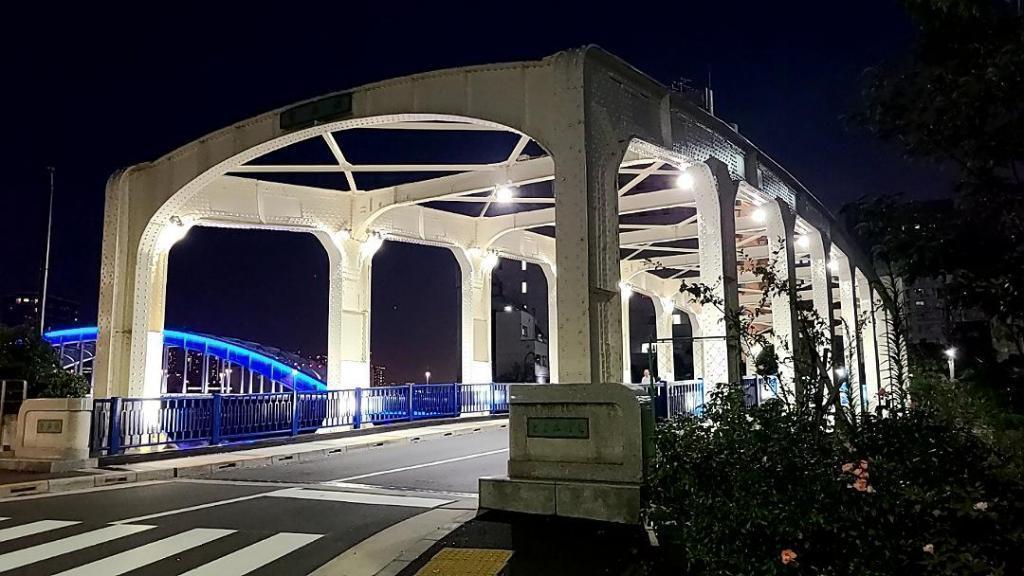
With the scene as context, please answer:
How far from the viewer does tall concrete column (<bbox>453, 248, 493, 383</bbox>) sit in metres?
21.8

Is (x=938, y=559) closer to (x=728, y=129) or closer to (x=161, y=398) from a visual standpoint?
(x=728, y=129)

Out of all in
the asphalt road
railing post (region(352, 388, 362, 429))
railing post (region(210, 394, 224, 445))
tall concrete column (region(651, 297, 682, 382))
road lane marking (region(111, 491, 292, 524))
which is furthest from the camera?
tall concrete column (region(651, 297, 682, 382))

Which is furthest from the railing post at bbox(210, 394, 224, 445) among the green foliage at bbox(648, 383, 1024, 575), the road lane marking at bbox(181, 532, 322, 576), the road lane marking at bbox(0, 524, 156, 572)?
the green foliage at bbox(648, 383, 1024, 575)

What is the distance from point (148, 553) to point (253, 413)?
30.0ft

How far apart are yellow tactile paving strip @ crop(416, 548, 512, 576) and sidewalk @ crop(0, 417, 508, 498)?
25.2 feet

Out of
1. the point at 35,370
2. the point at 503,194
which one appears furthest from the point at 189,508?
the point at 503,194

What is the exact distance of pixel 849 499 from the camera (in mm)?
4039

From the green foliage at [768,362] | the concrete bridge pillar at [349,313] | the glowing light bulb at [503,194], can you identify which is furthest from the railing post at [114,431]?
the green foliage at [768,362]

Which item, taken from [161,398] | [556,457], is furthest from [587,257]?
[161,398]

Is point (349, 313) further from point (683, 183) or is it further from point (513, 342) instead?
point (513, 342)

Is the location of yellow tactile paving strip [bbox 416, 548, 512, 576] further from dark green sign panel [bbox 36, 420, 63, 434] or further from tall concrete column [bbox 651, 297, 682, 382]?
tall concrete column [bbox 651, 297, 682, 382]

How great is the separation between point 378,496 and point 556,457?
324cm

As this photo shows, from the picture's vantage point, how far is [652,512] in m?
5.49

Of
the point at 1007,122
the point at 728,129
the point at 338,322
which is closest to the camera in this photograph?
the point at 1007,122
